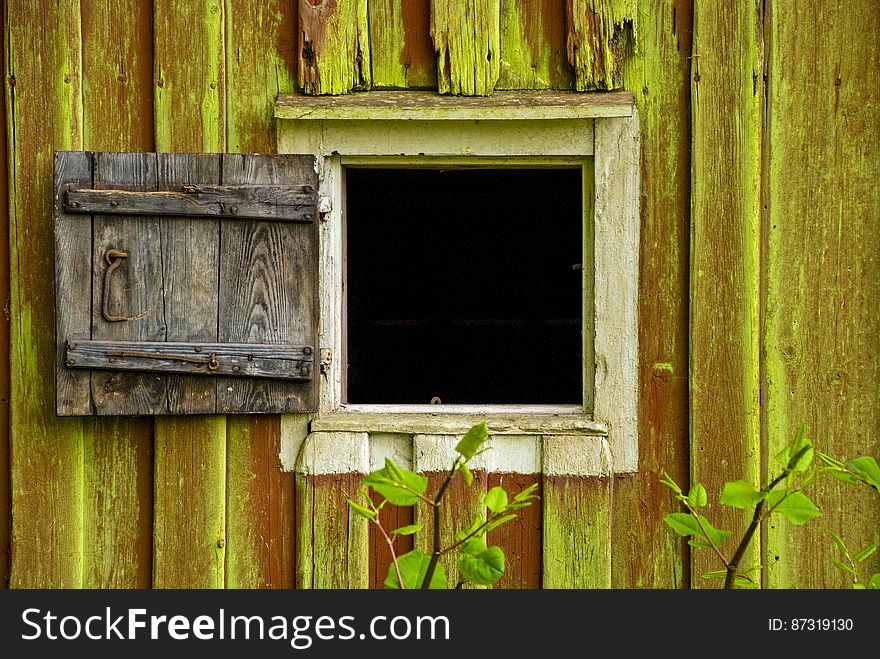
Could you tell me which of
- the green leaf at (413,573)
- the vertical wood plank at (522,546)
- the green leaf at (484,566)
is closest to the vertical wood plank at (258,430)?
the vertical wood plank at (522,546)

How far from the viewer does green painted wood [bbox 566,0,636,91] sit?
2.54 m

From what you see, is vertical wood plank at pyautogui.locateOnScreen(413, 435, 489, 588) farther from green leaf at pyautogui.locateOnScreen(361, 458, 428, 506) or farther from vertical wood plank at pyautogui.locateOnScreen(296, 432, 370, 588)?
green leaf at pyautogui.locateOnScreen(361, 458, 428, 506)

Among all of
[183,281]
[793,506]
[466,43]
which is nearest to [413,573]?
[793,506]

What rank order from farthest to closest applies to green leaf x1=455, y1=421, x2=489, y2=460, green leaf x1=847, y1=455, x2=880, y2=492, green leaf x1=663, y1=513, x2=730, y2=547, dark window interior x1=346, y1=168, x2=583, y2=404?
dark window interior x1=346, y1=168, x2=583, y2=404 → green leaf x1=663, y1=513, x2=730, y2=547 → green leaf x1=847, y1=455, x2=880, y2=492 → green leaf x1=455, y1=421, x2=489, y2=460

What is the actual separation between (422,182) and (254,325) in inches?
147

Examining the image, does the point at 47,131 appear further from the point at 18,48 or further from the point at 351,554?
the point at 351,554

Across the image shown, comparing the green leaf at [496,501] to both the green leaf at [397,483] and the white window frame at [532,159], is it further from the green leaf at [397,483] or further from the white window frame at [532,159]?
the white window frame at [532,159]

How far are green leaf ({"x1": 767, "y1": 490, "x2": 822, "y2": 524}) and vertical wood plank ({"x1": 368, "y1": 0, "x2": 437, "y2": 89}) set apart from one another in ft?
5.62

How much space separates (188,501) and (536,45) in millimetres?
1739

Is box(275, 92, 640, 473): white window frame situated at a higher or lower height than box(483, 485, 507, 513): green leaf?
higher

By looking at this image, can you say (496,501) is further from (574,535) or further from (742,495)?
(574,535)

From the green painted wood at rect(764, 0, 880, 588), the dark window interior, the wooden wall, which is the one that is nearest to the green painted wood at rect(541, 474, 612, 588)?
the wooden wall

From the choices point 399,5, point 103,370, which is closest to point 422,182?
point 399,5

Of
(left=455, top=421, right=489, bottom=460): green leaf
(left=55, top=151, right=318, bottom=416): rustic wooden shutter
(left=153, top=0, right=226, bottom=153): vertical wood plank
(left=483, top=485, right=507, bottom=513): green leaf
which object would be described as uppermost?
(left=153, top=0, right=226, bottom=153): vertical wood plank
